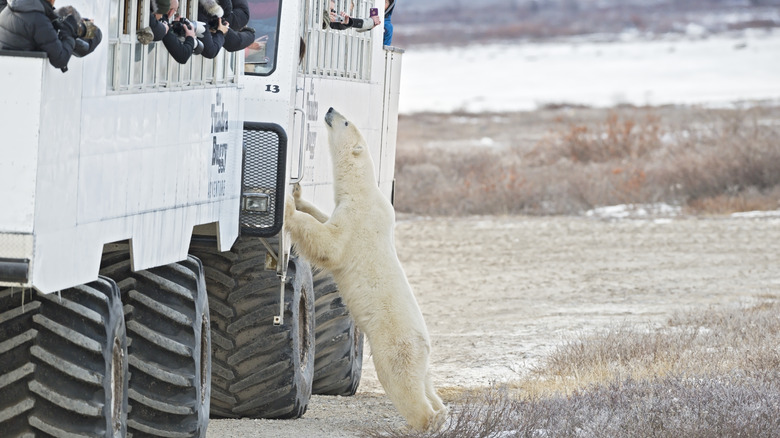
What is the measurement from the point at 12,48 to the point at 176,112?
1.82m

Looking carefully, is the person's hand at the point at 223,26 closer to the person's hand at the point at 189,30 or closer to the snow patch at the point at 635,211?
the person's hand at the point at 189,30

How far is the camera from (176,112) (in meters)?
7.18

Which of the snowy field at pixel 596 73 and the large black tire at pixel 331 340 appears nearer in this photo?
the large black tire at pixel 331 340

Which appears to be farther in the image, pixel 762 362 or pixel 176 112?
pixel 762 362

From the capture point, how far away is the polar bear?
8781 millimetres

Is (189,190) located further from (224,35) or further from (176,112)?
(224,35)

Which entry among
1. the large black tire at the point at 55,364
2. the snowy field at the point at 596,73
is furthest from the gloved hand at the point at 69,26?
the snowy field at the point at 596,73

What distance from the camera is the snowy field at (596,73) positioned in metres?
58.4

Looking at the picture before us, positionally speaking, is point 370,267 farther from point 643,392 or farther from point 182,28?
point 182,28

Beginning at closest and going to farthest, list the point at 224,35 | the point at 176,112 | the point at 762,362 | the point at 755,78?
the point at 176,112
the point at 224,35
the point at 762,362
the point at 755,78

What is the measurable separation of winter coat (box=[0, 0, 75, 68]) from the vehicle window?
3337mm

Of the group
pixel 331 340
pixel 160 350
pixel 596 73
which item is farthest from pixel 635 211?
pixel 596 73

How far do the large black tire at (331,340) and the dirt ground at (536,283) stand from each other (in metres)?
0.15

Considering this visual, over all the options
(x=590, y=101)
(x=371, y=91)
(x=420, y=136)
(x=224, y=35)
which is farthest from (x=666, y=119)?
(x=224, y=35)
